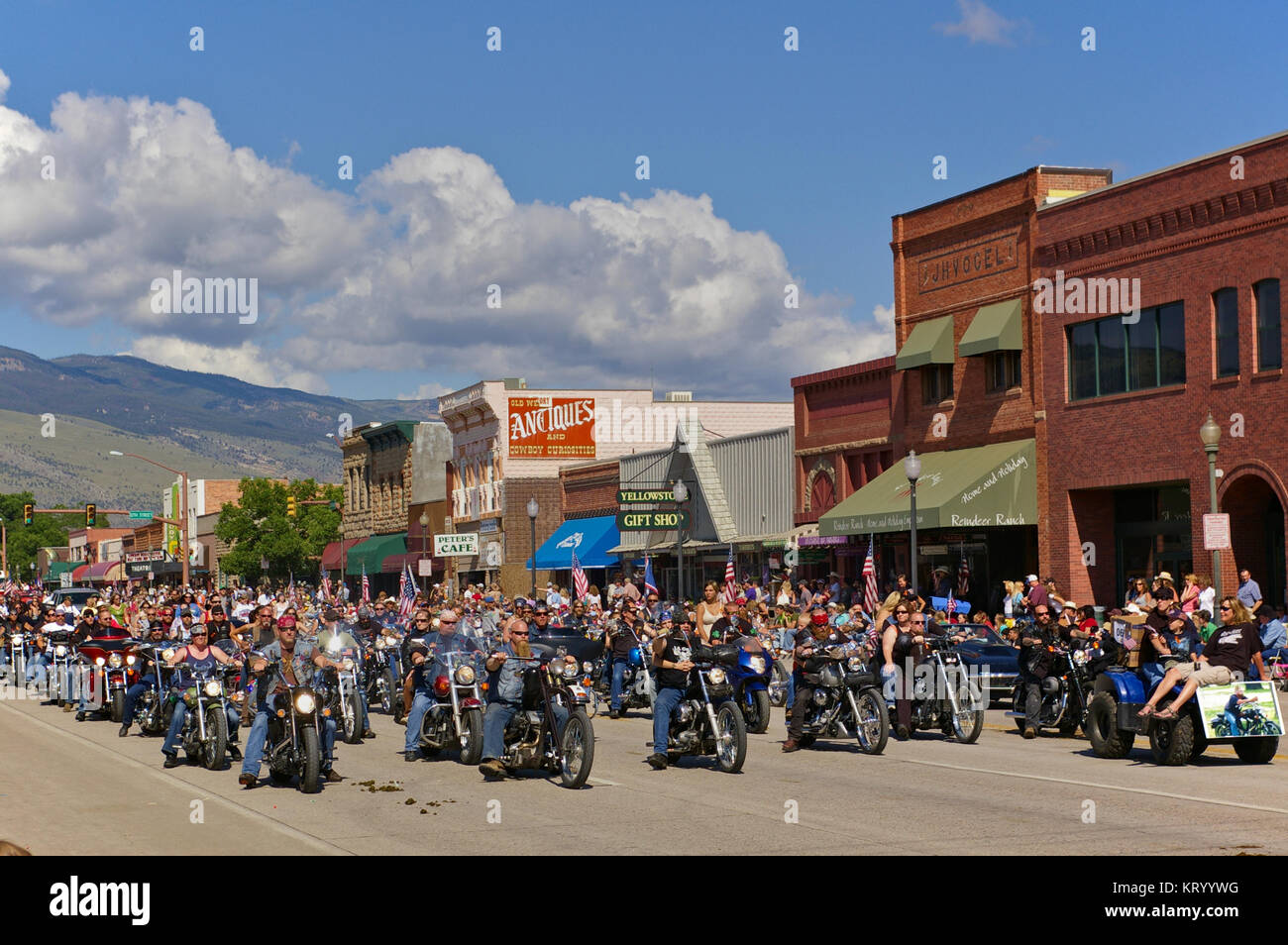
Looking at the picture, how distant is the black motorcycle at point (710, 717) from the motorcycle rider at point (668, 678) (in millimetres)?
61

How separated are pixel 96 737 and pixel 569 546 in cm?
3657

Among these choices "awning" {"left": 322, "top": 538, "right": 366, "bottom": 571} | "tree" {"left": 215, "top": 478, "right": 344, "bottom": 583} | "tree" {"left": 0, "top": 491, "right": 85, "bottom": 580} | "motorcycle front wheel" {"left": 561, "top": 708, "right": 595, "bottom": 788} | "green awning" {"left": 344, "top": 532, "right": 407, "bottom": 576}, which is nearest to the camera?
"motorcycle front wheel" {"left": 561, "top": 708, "right": 595, "bottom": 788}

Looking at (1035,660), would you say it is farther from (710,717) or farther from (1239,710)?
(710,717)

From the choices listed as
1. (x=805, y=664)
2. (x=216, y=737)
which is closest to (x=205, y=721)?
(x=216, y=737)

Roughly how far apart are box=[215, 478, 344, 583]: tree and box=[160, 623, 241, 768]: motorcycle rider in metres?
74.8

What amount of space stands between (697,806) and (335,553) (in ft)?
254

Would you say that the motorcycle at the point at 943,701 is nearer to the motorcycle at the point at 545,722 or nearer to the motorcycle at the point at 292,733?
the motorcycle at the point at 545,722

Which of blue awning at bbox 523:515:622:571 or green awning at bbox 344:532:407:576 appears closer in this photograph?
blue awning at bbox 523:515:622:571

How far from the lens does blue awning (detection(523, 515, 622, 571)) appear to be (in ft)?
183

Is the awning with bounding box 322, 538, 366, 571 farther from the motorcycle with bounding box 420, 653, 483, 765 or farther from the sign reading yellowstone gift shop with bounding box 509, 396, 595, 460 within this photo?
the motorcycle with bounding box 420, 653, 483, 765

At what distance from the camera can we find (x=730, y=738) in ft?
53.6

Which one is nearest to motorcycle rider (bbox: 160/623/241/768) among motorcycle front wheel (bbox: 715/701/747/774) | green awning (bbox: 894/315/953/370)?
motorcycle front wheel (bbox: 715/701/747/774)

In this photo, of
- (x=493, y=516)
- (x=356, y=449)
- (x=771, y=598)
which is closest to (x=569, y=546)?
(x=493, y=516)
